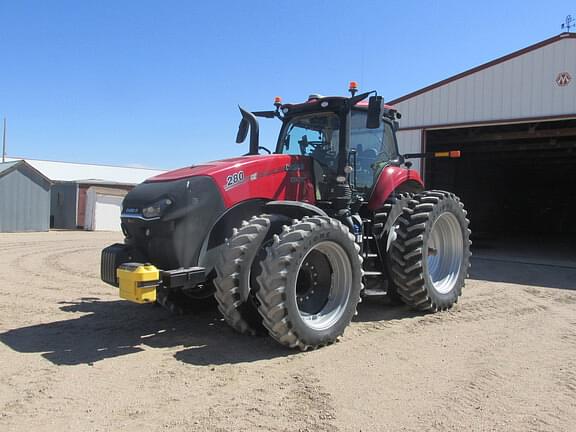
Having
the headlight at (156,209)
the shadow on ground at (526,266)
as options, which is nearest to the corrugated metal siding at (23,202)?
the shadow on ground at (526,266)

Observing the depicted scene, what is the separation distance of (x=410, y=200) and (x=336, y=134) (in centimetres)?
138

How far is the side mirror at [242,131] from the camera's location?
628 cm

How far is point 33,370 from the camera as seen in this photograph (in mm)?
4180

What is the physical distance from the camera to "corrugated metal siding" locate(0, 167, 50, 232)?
22.0m

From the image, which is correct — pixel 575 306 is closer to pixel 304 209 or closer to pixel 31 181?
pixel 304 209

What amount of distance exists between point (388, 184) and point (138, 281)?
3.65 metres

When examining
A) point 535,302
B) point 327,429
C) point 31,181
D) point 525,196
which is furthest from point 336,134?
point 525,196

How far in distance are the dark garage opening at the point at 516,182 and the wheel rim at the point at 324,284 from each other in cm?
1041

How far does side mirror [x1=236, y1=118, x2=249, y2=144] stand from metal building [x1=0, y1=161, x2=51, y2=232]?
19.4m

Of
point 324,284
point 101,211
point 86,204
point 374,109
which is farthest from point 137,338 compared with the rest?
point 86,204

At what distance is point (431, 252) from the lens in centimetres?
690

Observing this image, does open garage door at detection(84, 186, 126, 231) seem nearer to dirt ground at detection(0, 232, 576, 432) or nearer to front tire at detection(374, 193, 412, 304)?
dirt ground at detection(0, 232, 576, 432)

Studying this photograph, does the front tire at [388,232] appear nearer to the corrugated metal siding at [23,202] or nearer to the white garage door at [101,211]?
the corrugated metal siding at [23,202]

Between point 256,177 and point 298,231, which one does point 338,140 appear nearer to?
point 256,177
